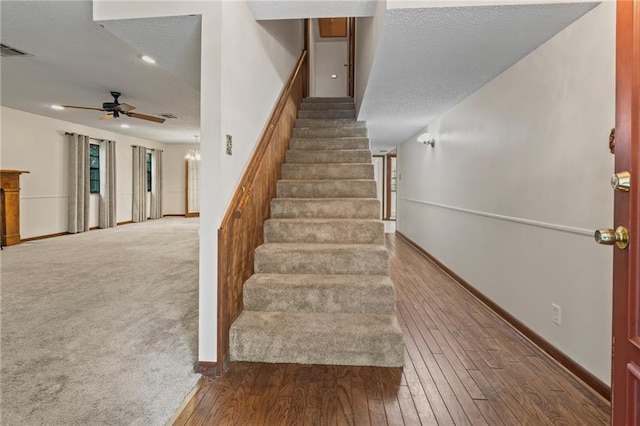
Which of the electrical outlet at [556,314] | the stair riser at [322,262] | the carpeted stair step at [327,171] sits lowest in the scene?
the electrical outlet at [556,314]

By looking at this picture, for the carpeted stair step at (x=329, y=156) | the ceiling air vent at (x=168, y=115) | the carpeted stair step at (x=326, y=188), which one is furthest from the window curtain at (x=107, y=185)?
the carpeted stair step at (x=326, y=188)

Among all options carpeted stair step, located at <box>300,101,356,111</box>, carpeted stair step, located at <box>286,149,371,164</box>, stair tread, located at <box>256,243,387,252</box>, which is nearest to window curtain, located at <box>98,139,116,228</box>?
carpeted stair step, located at <box>300,101,356,111</box>

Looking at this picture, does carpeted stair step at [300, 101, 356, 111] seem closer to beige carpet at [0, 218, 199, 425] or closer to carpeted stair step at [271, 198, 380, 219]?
carpeted stair step at [271, 198, 380, 219]

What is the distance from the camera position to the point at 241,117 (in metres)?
2.26

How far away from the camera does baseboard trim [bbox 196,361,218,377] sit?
184 centimetres

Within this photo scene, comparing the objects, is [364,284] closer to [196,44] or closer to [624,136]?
[624,136]

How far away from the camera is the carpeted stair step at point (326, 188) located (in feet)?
10.6

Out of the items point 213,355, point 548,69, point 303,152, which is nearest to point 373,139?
point 303,152

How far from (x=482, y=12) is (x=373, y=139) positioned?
4.60 m

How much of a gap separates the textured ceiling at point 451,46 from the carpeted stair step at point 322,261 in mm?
1429

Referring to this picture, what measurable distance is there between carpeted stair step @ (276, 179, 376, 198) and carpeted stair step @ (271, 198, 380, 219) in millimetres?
233

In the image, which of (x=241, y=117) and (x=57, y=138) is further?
(x=57, y=138)

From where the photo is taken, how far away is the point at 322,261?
243 centimetres

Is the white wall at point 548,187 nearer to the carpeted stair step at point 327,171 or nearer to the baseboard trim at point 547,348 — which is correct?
the baseboard trim at point 547,348
